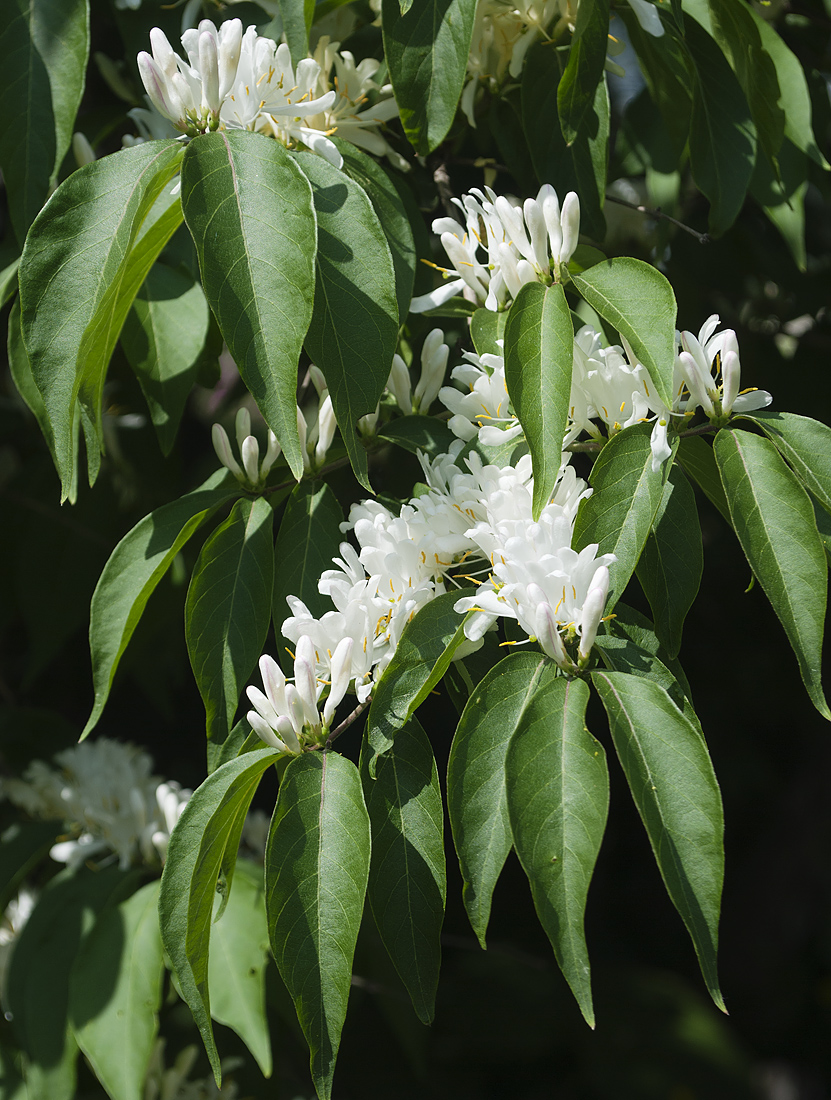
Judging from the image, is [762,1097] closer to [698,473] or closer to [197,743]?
[197,743]

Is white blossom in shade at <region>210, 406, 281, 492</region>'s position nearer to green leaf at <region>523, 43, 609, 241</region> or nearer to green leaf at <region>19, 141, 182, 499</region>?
green leaf at <region>19, 141, 182, 499</region>

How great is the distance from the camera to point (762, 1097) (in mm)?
4383

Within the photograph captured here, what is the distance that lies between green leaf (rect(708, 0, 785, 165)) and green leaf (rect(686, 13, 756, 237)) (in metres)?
0.03

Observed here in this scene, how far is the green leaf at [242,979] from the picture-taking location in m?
1.32

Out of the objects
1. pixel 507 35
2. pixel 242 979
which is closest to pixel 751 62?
pixel 507 35

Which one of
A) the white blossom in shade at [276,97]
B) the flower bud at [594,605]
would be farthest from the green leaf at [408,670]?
the white blossom in shade at [276,97]

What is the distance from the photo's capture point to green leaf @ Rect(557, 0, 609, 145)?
1021mm

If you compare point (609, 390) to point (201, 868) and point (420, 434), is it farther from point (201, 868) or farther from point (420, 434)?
point (201, 868)

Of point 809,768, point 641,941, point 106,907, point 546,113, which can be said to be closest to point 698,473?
point 546,113

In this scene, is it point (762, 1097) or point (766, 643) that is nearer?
point (766, 643)

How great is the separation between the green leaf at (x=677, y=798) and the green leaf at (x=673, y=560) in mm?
150

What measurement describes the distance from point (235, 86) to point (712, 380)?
0.55 metres

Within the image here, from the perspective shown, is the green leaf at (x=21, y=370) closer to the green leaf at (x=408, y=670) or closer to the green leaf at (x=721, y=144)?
the green leaf at (x=408, y=670)

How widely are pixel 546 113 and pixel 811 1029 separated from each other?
15.4 ft
